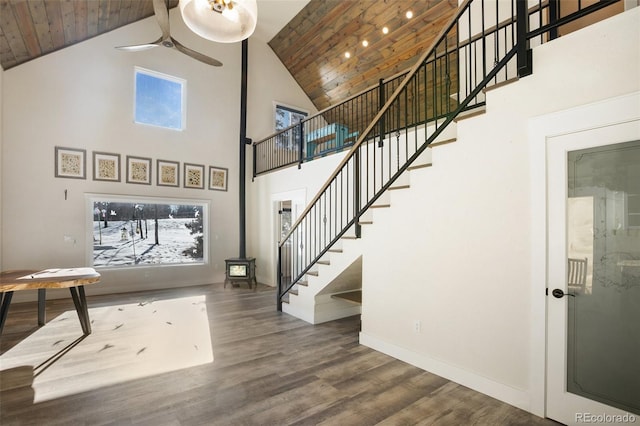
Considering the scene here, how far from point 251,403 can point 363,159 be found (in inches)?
141

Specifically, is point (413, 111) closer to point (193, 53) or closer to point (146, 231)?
point (193, 53)

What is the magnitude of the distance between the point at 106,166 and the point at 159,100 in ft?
6.22

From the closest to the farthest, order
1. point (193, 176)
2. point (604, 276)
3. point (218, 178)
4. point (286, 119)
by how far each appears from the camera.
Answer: point (604, 276) < point (193, 176) < point (218, 178) < point (286, 119)

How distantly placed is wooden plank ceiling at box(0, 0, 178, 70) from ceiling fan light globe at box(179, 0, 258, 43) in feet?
10.7

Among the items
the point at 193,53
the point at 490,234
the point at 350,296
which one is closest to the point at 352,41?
the point at 193,53

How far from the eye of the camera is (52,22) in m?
5.13

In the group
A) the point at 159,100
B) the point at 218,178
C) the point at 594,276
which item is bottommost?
the point at 594,276

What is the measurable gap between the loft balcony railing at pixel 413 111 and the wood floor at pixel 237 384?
133 centimetres

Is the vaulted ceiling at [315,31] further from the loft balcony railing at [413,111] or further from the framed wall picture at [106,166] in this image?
the framed wall picture at [106,166]

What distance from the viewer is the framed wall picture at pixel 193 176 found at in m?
7.31

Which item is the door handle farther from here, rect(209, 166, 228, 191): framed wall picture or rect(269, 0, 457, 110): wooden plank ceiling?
rect(209, 166, 228, 191): framed wall picture

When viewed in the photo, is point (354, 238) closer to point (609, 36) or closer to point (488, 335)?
point (488, 335)

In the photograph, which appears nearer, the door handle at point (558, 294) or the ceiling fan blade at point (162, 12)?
the door handle at point (558, 294)

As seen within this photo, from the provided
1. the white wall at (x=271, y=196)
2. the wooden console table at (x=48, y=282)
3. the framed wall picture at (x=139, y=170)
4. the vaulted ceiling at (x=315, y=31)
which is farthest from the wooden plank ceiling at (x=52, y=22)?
the white wall at (x=271, y=196)
